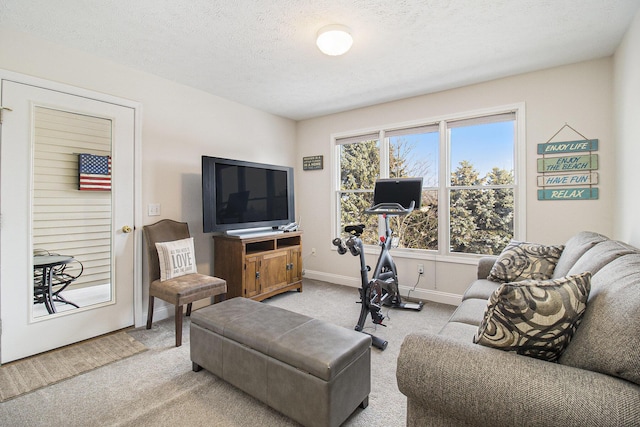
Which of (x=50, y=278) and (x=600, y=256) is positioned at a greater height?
(x=600, y=256)

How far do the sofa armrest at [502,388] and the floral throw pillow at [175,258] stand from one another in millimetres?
2432

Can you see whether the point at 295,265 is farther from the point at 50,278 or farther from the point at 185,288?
the point at 50,278

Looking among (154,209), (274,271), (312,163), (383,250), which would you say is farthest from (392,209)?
(154,209)

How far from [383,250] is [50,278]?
303 cm

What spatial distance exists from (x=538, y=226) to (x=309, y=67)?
2805 millimetres

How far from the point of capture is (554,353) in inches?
42.4

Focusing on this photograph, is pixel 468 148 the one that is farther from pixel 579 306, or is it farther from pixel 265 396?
pixel 265 396

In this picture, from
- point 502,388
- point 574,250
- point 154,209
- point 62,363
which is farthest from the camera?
point 154,209

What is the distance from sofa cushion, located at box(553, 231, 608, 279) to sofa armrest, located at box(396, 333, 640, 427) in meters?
→ 1.12

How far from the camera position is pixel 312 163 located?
4645mm

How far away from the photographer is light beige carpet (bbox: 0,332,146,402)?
6.49 ft

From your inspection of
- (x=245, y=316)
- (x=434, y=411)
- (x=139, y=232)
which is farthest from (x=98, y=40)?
(x=434, y=411)

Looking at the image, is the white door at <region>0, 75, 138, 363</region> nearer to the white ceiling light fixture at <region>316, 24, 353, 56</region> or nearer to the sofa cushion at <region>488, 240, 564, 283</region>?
the white ceiling light fixture at <region>316, 24, 353, 56</region>

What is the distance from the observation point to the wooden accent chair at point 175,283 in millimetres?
2541
